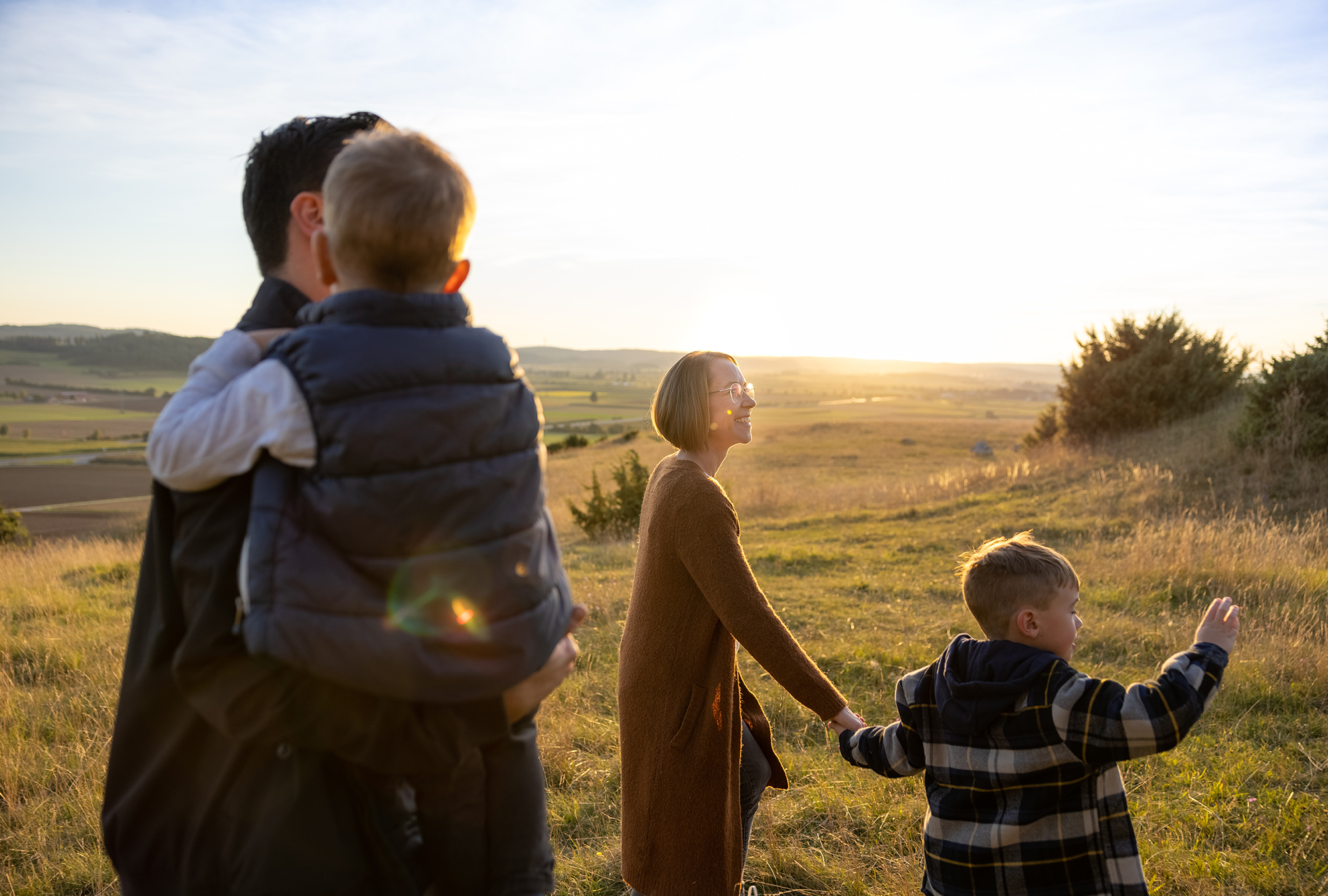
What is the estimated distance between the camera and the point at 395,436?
1230 millimetres

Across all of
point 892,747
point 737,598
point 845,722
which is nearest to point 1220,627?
point 892,747

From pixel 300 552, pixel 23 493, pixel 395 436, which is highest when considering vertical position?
pixel 395 436

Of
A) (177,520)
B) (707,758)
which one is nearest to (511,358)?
(177,520)

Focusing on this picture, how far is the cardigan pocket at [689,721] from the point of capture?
8.33 feet

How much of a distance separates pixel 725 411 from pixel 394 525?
1.77 metres

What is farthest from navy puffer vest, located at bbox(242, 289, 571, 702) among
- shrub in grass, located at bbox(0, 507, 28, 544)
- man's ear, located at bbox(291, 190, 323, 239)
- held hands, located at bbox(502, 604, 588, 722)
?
shrub in grass, located at bbox(0, 507, 28, 544)

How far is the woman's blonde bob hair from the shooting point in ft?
9.31

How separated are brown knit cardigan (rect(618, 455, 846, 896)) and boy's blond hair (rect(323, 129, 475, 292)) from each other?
4.72 ft

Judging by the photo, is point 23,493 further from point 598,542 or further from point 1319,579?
point 1319,579

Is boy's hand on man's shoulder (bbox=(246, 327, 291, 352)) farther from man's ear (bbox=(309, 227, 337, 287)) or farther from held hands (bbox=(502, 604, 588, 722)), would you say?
held hands (bbox=(502, 604, 588, 722))

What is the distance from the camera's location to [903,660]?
6.55 m

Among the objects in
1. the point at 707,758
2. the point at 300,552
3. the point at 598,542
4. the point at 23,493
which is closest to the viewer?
the point at 300,552

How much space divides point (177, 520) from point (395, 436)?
448mm

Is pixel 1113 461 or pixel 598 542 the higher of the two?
pixel 1113 461
